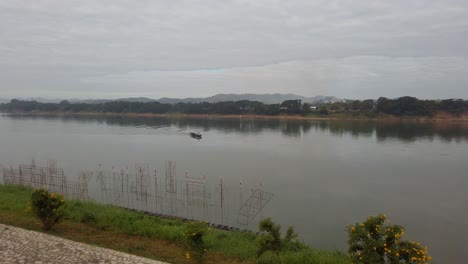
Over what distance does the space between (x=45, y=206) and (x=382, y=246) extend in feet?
19.1

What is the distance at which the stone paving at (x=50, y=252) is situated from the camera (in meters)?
5.38

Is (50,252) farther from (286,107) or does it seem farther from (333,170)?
(286,107)

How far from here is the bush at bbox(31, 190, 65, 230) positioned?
21.4 feet

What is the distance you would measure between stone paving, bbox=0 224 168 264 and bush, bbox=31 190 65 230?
16.1 inches

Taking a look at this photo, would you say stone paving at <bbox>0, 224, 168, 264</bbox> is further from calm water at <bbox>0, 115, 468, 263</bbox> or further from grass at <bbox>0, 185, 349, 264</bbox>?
calm water at <bbox>0, 115, 468, 263</bbox>

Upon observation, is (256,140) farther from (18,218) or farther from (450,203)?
(18,218)

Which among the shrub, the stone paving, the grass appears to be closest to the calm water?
the grass

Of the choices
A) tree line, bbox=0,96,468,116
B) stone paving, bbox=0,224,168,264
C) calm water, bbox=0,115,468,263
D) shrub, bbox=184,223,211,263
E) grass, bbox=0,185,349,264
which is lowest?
calm water, bbox=0,115,468,263

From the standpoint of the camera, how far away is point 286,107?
190 feet

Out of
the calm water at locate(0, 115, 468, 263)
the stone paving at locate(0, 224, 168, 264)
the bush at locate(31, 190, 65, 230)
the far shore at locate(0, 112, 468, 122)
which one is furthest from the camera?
the far shore at locate(0, 112, 468, 122)

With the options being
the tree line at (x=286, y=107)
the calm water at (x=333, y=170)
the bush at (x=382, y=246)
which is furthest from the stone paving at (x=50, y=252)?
the tree line at (x=286, y=107)

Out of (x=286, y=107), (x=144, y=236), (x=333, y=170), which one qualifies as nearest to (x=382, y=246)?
(x=144, y=236)

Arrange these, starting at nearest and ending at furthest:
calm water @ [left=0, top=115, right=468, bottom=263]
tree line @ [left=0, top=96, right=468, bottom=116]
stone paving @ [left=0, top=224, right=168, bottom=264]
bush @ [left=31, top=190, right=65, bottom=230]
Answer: stone paving @ [left=0, top=224, right=168, bottom=264] → bush @ [left=31, top=190, right=65, bottom=230] → calm water @ [left=0, top=115, right=468, bottom=263] → tree line @ [left=0, top=96, right=468, bottom=116]

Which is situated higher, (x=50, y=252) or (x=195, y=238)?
(x=195, y=238)
